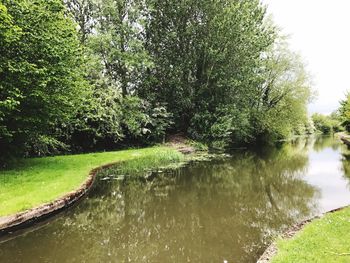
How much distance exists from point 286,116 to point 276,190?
2553 centimetres

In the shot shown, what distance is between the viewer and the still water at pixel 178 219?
7285 mm

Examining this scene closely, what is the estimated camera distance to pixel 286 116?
3734 cm

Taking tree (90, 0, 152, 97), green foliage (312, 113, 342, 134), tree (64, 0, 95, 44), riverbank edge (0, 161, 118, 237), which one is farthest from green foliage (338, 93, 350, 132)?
green foliage (312, 113, 342, 134)

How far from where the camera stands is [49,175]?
13742 millimetres

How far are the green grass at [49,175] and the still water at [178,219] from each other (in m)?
0.96

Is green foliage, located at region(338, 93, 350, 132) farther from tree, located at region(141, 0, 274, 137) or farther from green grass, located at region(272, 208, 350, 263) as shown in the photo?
green grass, located at region(272, 208, 350, 263)

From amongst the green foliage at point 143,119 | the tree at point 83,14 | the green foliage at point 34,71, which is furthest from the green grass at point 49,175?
the tree at point 83,14

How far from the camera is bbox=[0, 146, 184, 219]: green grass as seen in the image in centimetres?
998

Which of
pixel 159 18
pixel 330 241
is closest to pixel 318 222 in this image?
pixel 330 241

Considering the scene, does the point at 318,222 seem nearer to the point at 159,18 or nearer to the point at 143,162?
the point at 143,162

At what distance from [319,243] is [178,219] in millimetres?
4312

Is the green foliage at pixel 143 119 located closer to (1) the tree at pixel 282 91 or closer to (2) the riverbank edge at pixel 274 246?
(1) the tree at pixel 282 91

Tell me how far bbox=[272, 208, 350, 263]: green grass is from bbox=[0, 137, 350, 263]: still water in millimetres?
841

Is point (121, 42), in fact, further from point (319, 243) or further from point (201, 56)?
point (319, 243)
